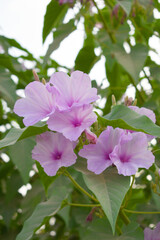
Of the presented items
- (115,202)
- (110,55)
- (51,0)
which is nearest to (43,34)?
(51,0)

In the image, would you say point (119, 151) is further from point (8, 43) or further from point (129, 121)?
point (8, 43)

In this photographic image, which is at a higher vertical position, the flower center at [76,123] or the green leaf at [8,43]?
the flower center at [76,123]

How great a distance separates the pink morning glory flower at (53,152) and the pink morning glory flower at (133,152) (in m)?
0.07

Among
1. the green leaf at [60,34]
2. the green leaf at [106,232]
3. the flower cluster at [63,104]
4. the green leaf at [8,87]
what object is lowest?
the green leaf at [106,232]

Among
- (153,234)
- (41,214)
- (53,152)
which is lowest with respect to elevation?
(153,234)

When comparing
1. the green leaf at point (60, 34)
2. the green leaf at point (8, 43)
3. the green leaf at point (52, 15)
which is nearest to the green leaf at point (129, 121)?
the green leaf at point (60, 34)

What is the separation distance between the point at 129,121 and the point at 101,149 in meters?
0.06

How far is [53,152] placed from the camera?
0.56m

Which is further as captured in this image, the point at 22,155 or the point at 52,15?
the point at 52,15

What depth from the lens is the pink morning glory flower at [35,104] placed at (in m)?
0.55

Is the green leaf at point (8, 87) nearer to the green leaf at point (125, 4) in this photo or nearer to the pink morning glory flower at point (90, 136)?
the green leaf at point (125, 4)

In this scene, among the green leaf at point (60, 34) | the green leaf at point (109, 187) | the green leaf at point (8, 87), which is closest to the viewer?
the green leaf at point (109, 187)

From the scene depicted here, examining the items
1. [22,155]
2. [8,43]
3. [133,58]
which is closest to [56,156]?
[22,155]

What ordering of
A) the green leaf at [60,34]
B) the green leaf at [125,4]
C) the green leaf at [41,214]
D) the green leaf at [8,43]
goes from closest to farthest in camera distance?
the green leaf at [41,214], the green leaf at [125,4], the green leaf at [60,34], the green leaf at [8,43]
